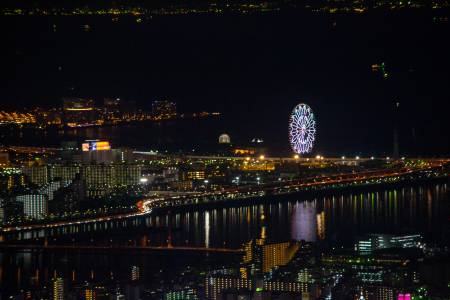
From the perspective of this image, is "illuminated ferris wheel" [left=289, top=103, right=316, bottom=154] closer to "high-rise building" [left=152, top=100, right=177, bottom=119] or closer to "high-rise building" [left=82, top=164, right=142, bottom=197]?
"high-rise building" [left=82, top=164, right=142, bottom=197]

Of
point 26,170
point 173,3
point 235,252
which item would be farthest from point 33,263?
point 173,3

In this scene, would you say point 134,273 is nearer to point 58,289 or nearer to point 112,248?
point 58,289

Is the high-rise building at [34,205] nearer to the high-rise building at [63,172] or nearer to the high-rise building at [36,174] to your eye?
the high-rise building at [36,174]

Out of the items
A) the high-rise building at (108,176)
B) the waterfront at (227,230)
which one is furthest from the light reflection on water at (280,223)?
the high-rise building at (108,176)

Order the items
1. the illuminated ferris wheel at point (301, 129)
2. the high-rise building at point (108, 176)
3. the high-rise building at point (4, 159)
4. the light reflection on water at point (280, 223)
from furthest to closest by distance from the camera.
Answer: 1. the illuminated ferris wheel at point (301, 129)
2. the high-rise building at point (4, 159)
3. the high-rise building at point (108, 176)
4. the light reflection on water at point (280, 223)

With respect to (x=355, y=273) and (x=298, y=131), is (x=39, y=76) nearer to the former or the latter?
(x=298, y=131)

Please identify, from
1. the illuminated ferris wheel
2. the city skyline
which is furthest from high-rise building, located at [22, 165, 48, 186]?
the illuminated ferris wheel

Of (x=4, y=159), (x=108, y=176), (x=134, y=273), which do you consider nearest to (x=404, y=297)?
(x=134, y=273)
